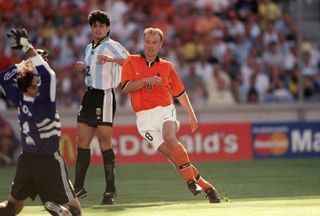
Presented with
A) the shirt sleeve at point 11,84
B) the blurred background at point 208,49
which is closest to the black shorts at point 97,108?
the shirt sleeve at point 11,84

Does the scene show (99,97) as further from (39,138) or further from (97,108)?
(39,138)

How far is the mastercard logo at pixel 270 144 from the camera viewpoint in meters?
21.3

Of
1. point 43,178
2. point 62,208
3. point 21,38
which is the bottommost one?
point 62,208

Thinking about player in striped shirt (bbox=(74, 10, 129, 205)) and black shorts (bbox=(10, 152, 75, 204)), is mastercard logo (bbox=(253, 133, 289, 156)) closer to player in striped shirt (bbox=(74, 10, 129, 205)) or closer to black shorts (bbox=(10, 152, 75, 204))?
player in striped shirt (bbox=(74, 10, 129, 205))

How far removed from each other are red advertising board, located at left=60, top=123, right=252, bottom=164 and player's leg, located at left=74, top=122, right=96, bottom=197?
7589 millimetres

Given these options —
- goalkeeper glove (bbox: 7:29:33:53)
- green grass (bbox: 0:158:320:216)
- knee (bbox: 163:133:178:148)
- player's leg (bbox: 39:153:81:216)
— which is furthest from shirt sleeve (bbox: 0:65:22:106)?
knee (bbox: 163:133:178:148)

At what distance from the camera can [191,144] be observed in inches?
829

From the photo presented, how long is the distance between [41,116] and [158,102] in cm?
299

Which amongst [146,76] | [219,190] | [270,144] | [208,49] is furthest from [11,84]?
[208,49]

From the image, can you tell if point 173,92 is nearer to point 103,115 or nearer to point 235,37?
point 103,115

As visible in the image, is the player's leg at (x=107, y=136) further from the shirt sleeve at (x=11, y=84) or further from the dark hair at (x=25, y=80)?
the dark hair at (x=25, y=80)

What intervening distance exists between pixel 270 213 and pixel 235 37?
13.3 metres

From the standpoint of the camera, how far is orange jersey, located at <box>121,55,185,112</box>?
40.8ft

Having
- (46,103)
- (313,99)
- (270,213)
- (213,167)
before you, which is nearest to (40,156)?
(46,103)
